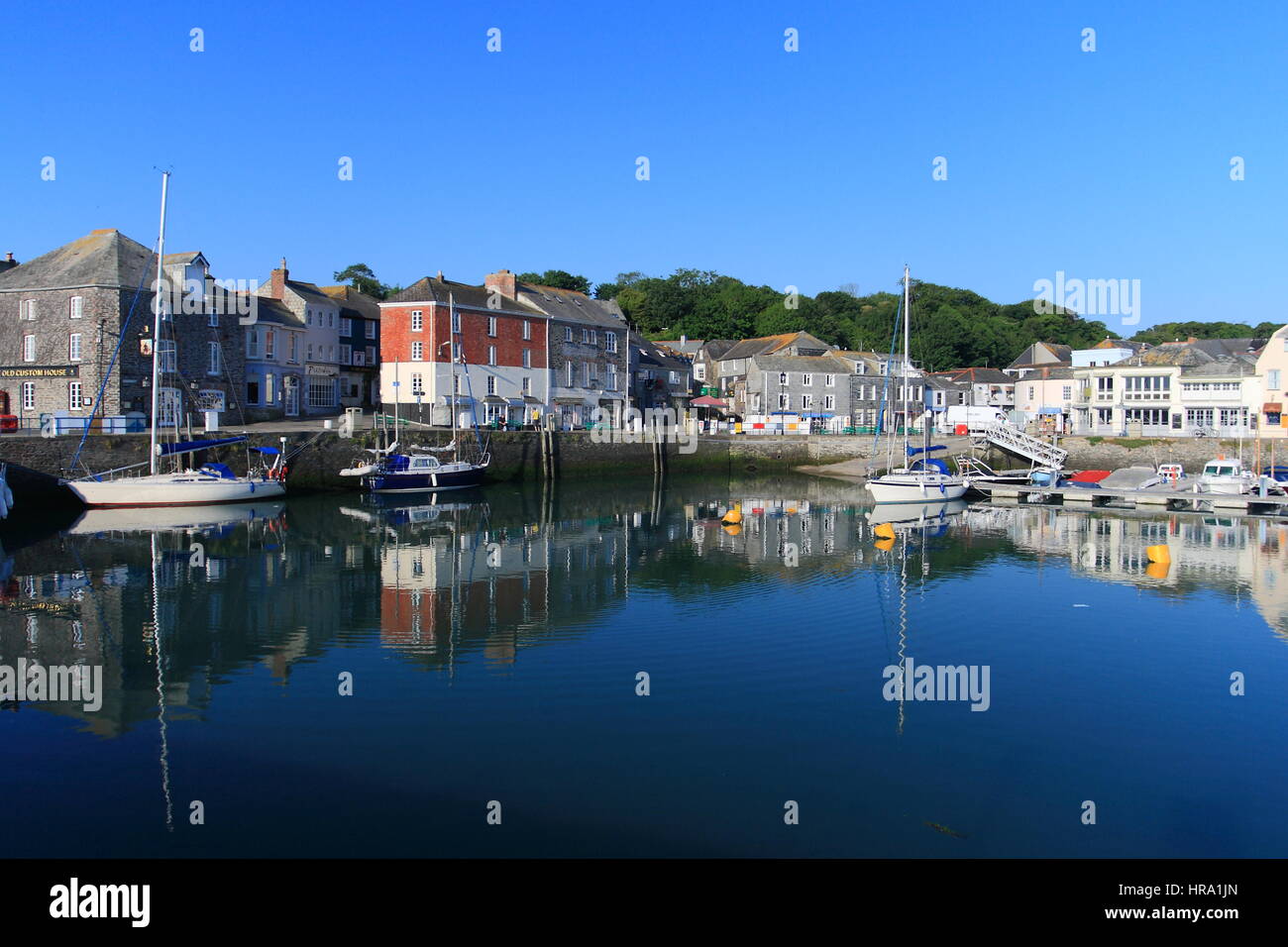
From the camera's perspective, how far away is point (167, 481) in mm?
39125

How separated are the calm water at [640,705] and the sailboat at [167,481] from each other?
8630 mm

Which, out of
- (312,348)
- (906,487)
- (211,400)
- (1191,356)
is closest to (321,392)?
(312,348)

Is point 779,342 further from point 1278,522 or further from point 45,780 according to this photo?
point 45,780

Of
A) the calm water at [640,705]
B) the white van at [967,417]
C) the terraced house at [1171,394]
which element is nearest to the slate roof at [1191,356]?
the terraced house at [1171,394]

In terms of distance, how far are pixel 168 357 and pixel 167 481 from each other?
11.4m

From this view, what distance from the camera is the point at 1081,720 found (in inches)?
562

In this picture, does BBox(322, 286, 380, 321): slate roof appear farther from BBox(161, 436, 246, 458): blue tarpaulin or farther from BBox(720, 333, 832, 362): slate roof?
BBox(720, 333, 832, 362): slate roof

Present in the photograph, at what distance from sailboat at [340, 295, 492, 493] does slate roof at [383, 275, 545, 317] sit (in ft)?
36.0

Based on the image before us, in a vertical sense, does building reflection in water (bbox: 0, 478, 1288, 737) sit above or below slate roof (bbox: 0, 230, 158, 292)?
below

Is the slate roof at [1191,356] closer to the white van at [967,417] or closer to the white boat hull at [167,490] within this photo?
the white van at [967,417]

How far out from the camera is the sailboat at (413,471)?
46625 millimetres

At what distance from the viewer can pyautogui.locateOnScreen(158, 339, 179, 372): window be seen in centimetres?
4778

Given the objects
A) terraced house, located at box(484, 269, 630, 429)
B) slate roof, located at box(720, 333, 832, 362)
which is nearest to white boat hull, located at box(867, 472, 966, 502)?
terraced house, located at box(484, 269, 630, 429)
